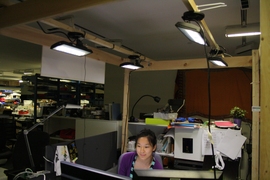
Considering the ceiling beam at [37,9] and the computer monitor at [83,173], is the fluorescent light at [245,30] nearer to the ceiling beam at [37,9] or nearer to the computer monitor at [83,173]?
the ceiling beam at [37,9]

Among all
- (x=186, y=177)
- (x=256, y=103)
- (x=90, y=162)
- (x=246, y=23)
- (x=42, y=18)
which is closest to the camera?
(x=186, y=177)

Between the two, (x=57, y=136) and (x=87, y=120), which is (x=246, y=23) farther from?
(x=57, y=136)

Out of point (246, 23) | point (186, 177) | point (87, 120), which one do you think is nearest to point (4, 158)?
point (87, 120)

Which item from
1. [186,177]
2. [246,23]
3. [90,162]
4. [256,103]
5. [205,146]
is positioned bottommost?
[90,162]

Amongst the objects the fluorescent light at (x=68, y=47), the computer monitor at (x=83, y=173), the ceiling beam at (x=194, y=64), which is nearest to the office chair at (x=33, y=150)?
the fluorescent light at (x=68, y=47)

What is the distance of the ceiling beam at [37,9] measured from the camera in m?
1.54

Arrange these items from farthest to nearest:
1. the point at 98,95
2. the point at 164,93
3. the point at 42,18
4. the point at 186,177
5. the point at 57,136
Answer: the point at 98,95 < the point at 164,93 < the point at 57,136 < the point at 42,18 < the point at 186,177

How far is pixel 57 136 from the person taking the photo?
14.3 feet

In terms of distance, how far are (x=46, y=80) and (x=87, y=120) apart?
7.65ft

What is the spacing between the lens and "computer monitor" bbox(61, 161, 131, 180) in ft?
3.34

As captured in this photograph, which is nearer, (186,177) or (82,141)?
(186,177)

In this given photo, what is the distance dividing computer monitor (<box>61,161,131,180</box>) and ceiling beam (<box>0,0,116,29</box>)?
105cm

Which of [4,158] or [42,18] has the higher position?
[42,18]

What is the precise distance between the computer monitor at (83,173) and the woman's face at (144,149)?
0.96 metres
